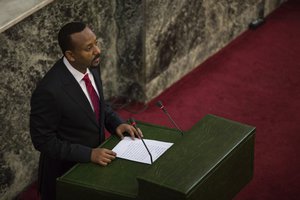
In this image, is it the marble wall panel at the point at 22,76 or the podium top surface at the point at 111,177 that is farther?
the marble wall panel at the point at 22,76

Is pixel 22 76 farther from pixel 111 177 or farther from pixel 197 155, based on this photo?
pixel 197 155

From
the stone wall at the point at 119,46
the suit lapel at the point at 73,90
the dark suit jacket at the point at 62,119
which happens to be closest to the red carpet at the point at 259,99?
the stone wall at the point at 119,46

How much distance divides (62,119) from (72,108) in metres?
0.09

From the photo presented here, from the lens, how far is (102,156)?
3.50 m

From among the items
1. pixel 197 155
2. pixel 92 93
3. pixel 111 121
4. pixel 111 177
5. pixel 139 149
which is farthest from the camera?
pixel 111 121

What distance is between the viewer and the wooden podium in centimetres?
295

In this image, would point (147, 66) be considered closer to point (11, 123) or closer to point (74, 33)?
point (11, 123)

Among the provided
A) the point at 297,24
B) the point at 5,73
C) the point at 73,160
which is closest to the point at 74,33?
the point at 73,160

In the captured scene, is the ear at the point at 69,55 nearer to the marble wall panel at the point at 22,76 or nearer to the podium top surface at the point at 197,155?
the podium top surface at the point at 197,155

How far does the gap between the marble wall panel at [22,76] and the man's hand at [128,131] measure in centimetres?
129

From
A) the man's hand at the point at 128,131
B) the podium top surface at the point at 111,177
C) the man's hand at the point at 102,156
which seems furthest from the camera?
the man's hand at the point at 128,131

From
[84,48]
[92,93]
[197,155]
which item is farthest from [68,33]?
[197,155]

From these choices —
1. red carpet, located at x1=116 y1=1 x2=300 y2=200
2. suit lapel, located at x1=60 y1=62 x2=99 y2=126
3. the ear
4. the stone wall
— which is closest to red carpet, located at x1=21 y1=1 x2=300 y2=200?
red carpet, located at x1=116 y1=1 x2=300 y2=200

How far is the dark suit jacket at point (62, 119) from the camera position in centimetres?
352
